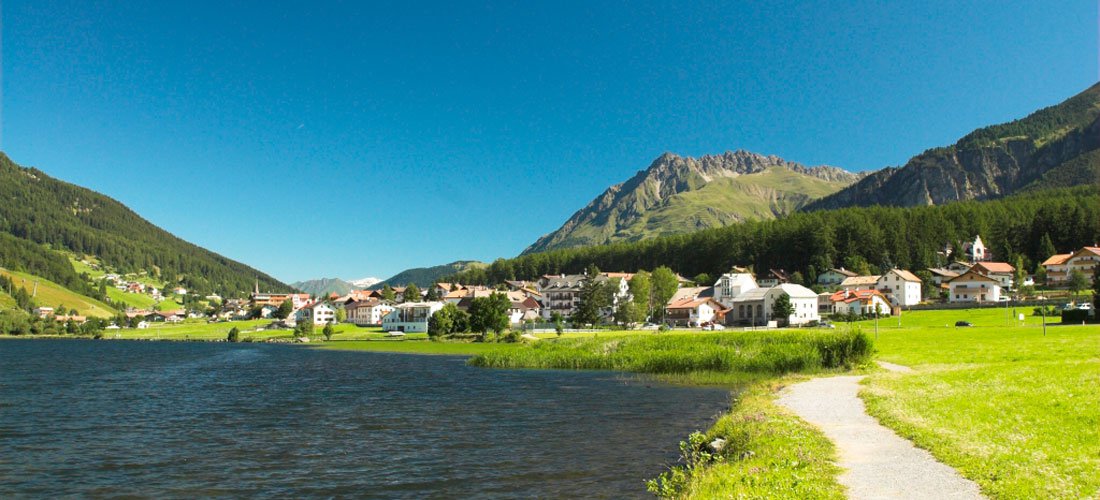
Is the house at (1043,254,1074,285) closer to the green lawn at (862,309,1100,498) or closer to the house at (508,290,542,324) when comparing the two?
the house at (508,290,542,324)

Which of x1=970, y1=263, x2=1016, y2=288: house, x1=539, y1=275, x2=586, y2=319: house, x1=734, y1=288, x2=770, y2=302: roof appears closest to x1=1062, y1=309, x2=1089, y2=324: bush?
x1=734, y1=288, x2=770, y2=302: roof

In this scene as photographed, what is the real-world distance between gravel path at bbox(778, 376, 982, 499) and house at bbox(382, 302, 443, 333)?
139000 millimetres

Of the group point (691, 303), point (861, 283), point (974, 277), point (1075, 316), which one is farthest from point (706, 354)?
point (861, 283)

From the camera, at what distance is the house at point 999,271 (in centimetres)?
14188

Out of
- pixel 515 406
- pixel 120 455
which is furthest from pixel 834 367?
pixel 120 455

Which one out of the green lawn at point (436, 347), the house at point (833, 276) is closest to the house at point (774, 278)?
the house at point (833, 276)

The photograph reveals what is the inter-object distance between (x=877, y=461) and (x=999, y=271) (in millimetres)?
158860

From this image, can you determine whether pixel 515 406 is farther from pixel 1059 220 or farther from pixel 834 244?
pixel 1059 220

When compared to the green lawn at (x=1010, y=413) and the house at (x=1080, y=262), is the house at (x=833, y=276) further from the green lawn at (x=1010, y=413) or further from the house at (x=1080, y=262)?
the green lawn at (x=1010, y=413)

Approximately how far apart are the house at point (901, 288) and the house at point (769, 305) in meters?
19.5

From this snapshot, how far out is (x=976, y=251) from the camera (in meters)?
177

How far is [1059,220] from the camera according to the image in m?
166

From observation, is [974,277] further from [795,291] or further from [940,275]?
[795,291]

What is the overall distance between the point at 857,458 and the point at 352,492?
14.5 metres
